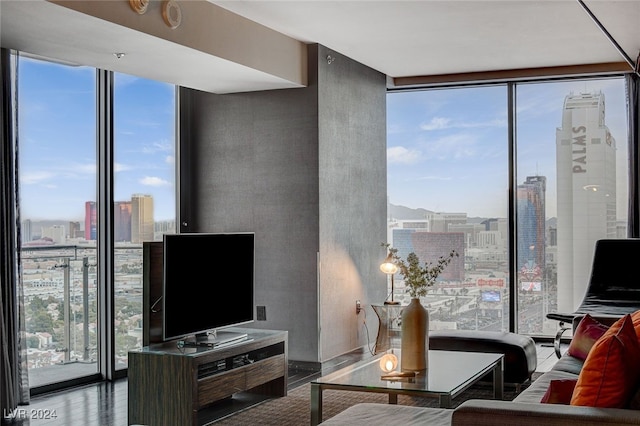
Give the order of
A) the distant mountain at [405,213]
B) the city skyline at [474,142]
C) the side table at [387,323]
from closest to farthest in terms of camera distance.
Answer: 1. the side table at [387,323]
2. the city skyline at [474,142]
3. the distant mountain at [405,213]

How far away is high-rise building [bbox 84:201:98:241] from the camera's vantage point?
5.77 meters

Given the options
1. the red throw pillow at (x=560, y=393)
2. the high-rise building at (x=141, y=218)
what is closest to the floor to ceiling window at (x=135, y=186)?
the high-rise building at (x=141, y=218)

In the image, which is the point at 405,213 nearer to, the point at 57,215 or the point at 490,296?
the point at 490,296

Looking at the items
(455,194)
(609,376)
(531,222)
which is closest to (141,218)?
(455,194)

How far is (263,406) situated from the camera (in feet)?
16.4

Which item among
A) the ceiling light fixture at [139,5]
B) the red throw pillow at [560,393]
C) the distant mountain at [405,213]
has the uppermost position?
the ceiling light fixture at [139,5]

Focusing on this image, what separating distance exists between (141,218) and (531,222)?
3.78 m

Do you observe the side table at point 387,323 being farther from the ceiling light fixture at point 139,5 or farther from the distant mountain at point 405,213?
the ceiling light fixture at point 139,5

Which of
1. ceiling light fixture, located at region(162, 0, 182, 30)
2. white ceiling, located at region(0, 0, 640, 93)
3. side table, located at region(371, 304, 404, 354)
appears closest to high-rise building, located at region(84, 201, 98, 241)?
white ceiling, located at region(0, 0, 640, 93)

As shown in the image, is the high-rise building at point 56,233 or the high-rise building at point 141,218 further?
the high-rise building at point 141,218

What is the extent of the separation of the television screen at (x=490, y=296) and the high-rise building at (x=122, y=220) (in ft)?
11.9

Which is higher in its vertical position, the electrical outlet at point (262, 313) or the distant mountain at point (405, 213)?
the distant mountain at point (405, 213)

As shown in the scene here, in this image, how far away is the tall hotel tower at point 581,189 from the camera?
24.4ft

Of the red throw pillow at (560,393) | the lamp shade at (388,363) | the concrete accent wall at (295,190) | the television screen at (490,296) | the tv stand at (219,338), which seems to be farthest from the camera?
the television screen at (490,296)
